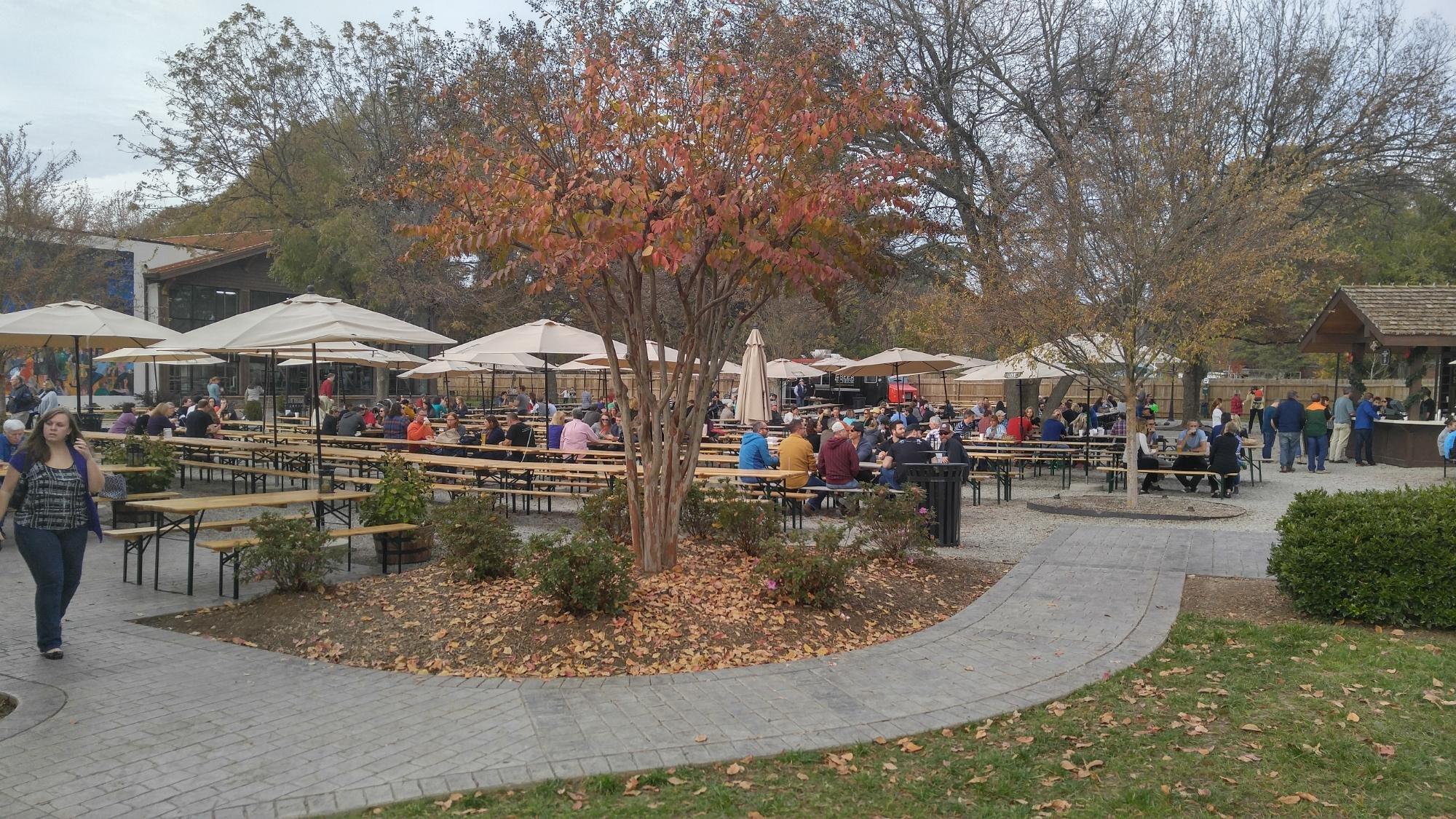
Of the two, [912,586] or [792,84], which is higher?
[792,84]

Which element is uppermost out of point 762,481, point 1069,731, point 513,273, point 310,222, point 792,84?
point 310,222

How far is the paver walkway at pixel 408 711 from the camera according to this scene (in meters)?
4.29

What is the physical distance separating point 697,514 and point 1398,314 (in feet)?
60.4

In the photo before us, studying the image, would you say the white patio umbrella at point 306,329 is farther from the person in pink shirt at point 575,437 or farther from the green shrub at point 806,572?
the green shrub at point 806,572

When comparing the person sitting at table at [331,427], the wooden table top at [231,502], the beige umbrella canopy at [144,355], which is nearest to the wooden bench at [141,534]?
the wooden table top at [231,502]

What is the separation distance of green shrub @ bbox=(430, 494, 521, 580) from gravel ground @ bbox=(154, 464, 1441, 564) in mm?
2181

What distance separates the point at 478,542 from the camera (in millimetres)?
7508

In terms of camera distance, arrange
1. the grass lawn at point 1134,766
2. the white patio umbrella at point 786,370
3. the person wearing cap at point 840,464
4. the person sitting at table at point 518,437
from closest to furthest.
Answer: the grass lawn at point 1134,766
the person wearing cap at point 840,464
the person sitting at table at point 518,437
the white patio umbrella at point 786,370

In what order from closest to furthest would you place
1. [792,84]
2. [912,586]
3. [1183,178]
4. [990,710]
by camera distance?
[990,710] < [792,84] < [912,586] < [1183,178]

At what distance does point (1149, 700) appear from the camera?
5363mm

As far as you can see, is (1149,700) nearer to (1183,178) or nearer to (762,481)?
(762,481)

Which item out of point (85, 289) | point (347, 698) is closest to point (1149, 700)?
point (347, 698)

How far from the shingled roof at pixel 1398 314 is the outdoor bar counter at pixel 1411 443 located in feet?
5.46

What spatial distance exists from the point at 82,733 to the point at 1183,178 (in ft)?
44.3
